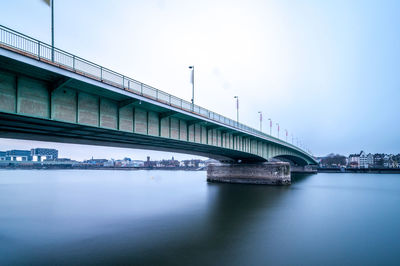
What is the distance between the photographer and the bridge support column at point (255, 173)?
152 feet

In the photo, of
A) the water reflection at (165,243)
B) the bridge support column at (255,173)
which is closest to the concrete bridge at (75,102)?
the water reflection at (165,243)

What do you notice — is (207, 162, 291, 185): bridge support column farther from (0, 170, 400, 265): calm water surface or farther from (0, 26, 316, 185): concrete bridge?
(0, 26, 316, 185): concrete bridge

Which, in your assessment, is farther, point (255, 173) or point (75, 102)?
point (255, 173)

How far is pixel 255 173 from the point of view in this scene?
48.2 metres

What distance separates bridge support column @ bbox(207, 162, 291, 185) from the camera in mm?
46406

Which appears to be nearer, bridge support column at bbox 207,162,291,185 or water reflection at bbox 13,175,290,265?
water reflection at bbox 13,175,290,265

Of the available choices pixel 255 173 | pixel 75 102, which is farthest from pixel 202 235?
pixel 255 173

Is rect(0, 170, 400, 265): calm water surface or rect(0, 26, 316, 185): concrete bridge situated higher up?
rect(0, 26, 316, 185): concrete bridge

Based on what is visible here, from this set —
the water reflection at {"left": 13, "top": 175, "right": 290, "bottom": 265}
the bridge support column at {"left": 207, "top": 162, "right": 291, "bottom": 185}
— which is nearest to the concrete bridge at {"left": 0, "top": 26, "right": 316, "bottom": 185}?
the water reflection at {"left": 13, "top": 175, "right": 290, "bottom": 265}

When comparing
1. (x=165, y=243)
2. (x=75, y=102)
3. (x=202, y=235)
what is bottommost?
(x=202, y=235)

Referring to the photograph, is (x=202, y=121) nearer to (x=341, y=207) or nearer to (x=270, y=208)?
(x=270, y=208)

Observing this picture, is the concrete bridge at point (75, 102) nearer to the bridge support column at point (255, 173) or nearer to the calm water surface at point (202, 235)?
the calm water surface at point (202, 235)

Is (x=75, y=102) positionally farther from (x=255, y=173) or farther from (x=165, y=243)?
(x=255, y=173)

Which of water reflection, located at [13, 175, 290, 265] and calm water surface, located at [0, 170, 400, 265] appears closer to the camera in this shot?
water reflection, located at [13, 175, 290, 265]
